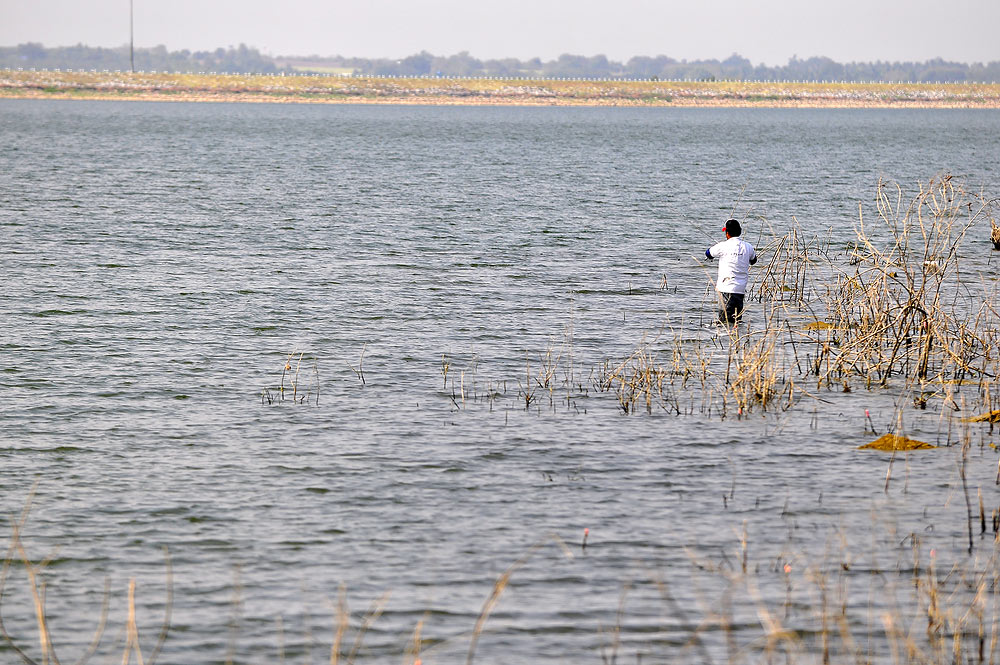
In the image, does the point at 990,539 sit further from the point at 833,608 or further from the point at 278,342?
the point at 278,342

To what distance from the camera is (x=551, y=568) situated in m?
10.5

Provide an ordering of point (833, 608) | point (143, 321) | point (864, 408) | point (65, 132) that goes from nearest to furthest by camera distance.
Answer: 1. point (833, 608)
2. point (864, 408)
3. point (143, 321)
4. point (65, 132)

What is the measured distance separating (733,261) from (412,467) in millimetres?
8284

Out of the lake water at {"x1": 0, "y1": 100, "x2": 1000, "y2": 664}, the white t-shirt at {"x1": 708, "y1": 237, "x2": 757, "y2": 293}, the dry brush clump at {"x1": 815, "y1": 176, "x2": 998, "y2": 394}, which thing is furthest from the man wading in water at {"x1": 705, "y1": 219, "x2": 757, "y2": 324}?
the lake water at {"x1": 0, "y1": 100, "x2": 1000, "y2": 664}

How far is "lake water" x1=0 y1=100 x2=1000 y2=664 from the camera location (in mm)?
9570

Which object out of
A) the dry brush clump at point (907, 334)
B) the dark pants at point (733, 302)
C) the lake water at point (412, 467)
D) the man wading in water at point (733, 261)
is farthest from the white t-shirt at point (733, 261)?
the lake water at point (412, 467)

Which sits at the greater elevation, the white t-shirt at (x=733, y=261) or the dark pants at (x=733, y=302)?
the white t-shirt at (x=733, y=261)

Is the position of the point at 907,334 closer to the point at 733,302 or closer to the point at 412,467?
the point at 733,302

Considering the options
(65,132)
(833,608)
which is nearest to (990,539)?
(833,608)

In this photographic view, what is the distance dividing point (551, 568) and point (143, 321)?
13467 mm

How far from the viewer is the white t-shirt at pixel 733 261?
19344mm

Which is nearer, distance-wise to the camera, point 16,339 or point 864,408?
point 864,408

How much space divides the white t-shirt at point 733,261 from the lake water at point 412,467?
2113 mm

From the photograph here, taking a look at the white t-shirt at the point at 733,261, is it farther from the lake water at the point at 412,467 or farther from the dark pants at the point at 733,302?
the lake water at the point at 412,467
